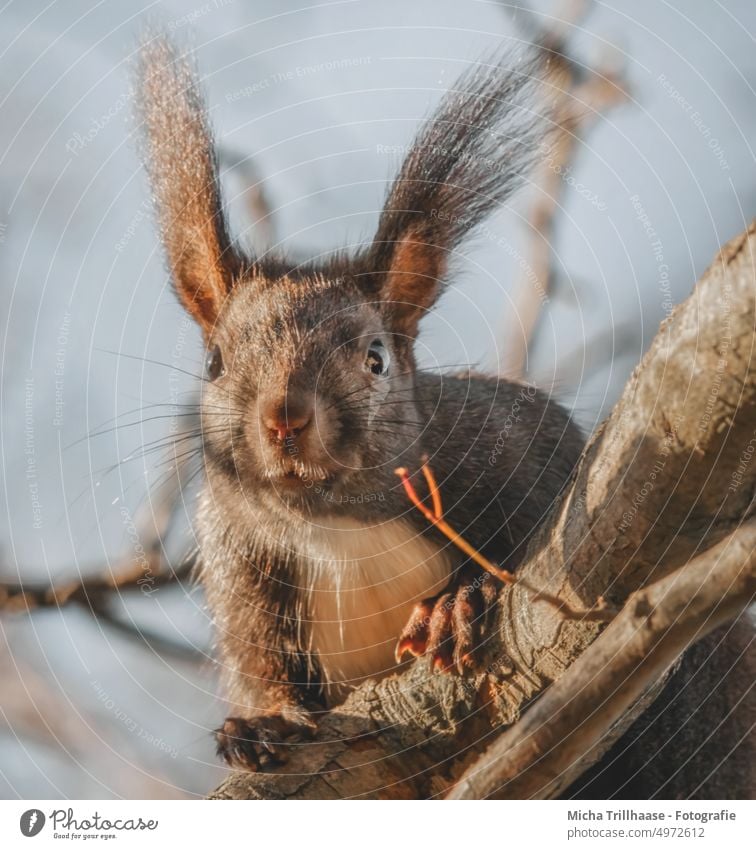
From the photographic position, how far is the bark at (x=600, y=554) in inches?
55.1

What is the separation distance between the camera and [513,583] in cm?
188

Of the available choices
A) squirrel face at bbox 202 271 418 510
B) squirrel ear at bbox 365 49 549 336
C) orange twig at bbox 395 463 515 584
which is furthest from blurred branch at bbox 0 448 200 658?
squirrel ear at bbox 365 49 549 336

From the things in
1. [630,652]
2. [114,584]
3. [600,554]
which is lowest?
[630,652]

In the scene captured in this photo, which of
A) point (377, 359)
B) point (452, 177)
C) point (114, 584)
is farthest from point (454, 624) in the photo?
point (114, 584)

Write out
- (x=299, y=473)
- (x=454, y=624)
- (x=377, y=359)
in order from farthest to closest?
(x=377, y=359) < (x=299, y=473) < (x=454, y=624)

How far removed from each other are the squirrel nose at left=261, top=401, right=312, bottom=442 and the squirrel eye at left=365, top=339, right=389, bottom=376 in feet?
1.04

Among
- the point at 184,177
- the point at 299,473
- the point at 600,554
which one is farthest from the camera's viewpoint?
the point at 184,177

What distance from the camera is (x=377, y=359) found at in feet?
7.66

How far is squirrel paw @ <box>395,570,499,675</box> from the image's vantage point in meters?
1.92

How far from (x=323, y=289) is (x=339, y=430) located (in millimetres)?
466

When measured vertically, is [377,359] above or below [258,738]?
above

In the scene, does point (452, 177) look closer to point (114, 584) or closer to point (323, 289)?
point (323, 289)

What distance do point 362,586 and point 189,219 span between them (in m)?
1.06

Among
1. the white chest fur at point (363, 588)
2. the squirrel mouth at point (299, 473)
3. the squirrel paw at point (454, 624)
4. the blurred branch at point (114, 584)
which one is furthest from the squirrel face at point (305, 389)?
the blurred branch at point (114, 584)
